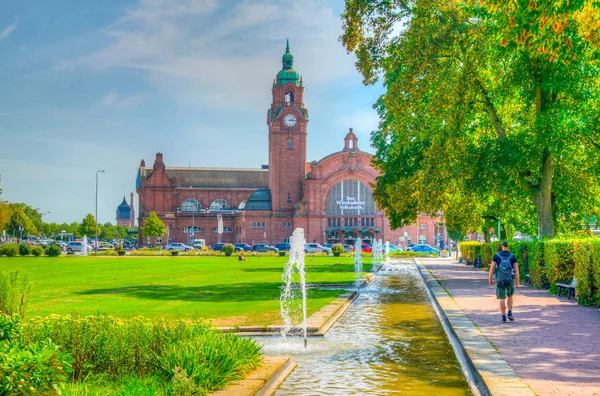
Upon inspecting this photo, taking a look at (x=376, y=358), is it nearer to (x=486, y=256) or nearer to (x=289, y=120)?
(x=486, y=256)

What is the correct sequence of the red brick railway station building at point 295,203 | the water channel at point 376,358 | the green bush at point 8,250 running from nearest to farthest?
the water channel at point 376,358
the green bush at point 8,250
the red brick railway station building at point 295,203

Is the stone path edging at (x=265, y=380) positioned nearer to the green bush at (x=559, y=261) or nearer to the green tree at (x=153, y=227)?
the green bush at (x=559, y=261)

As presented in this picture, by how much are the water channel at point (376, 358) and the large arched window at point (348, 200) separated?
89278 mm

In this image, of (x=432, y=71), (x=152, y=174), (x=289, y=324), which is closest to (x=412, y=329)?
(x=289, y=324)

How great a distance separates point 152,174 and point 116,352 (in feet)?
378

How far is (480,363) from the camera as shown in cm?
965

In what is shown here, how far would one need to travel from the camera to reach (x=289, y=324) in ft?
46.5

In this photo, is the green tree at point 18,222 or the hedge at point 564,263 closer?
the hedge at point 564,263

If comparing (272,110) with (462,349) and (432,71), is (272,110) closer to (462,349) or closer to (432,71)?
(432,71)

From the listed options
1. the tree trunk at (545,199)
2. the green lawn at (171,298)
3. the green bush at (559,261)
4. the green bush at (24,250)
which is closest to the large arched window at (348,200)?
the green bush at (24,250)

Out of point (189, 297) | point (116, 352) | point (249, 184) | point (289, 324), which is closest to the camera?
point (116, 352)

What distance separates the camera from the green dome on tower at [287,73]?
11338 centimetres

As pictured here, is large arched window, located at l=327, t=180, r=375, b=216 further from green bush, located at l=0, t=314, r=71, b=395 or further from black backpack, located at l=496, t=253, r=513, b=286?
green bush, located at l=0, t=314, r=71, b=395

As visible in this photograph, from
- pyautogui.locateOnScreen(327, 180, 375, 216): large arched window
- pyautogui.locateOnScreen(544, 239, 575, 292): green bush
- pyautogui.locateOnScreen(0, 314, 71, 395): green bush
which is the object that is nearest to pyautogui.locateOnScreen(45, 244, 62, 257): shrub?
pyautogui.locateOnScreen(327, 180, 375, 216): large arched window
